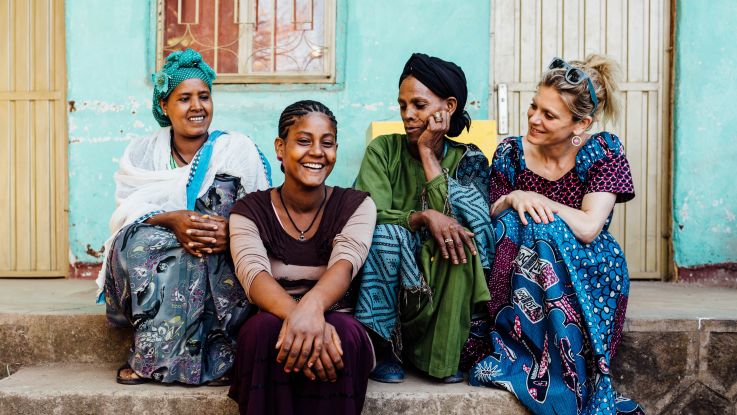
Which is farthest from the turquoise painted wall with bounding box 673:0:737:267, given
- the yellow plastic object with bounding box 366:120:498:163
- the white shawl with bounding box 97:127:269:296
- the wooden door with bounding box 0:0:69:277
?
the wooden door with bounding box 0:0:69:277

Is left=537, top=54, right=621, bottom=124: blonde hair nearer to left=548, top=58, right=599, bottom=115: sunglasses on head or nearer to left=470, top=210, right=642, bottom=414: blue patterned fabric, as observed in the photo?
left=548, top=58, right=599, bottom=115: sunglasses on head

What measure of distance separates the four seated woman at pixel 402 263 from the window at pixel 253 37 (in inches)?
74.4

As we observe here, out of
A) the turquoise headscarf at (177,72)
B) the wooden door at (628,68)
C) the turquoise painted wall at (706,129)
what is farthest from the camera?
the wooden door at (628,68)

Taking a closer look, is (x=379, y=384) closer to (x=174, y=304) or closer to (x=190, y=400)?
(x=190, y=400)

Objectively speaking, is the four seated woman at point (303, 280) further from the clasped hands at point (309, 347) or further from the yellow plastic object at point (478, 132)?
the yellow plastic object at point (478, 132)

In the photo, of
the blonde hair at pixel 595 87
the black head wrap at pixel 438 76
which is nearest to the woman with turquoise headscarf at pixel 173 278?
the black head wrap at pixel 438 76

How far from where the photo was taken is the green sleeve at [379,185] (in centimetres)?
294

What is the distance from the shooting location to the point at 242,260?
2.60 meters

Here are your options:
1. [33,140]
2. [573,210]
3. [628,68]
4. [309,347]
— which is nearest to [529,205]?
[573,210]

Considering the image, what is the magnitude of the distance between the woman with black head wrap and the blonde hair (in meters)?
0.45

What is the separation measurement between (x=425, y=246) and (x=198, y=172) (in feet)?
3.59

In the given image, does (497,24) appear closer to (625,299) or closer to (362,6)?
(362,6)

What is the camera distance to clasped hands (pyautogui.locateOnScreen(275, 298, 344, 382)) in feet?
7.55

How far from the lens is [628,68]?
486cm
